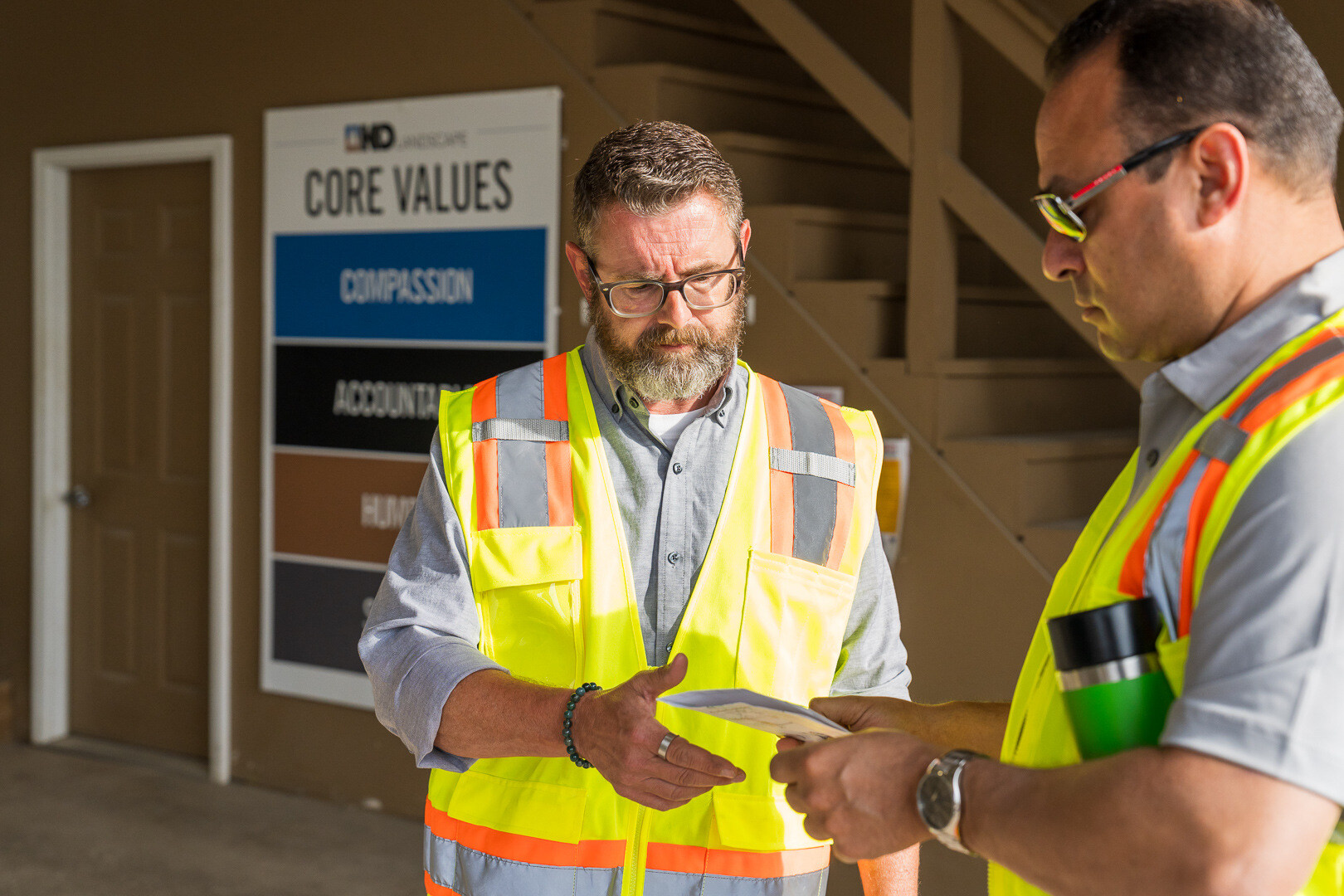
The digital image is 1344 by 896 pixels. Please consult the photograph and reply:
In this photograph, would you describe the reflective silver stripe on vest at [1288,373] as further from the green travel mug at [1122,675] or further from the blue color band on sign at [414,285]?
the blue color band on sign at [414,285]

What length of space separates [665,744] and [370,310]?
3.12 metres

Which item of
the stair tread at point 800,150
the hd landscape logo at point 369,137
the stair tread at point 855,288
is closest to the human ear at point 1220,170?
the stair tread at point 855,288

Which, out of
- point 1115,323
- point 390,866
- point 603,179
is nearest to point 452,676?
point 603,179

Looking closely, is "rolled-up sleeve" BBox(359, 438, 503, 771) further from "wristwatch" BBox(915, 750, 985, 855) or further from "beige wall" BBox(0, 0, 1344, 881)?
"beige wall" BBox(0, 0, 1344, 881)

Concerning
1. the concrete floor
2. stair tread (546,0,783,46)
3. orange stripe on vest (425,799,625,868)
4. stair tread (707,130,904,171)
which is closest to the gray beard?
orange stripe on vest (425,799,625,868)

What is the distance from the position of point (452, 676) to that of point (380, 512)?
2.79 m

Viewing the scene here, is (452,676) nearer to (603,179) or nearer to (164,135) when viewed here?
(603,179)

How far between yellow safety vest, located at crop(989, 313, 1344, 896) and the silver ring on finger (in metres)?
0.39

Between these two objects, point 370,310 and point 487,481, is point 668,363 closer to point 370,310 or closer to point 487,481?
point 487,481

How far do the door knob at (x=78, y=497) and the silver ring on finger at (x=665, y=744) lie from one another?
4.28m

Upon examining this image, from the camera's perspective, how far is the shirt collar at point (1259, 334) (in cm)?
97

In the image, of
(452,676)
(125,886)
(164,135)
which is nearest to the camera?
(452,676)

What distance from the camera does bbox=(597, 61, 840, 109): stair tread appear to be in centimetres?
361

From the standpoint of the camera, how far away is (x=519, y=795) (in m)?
1.53
